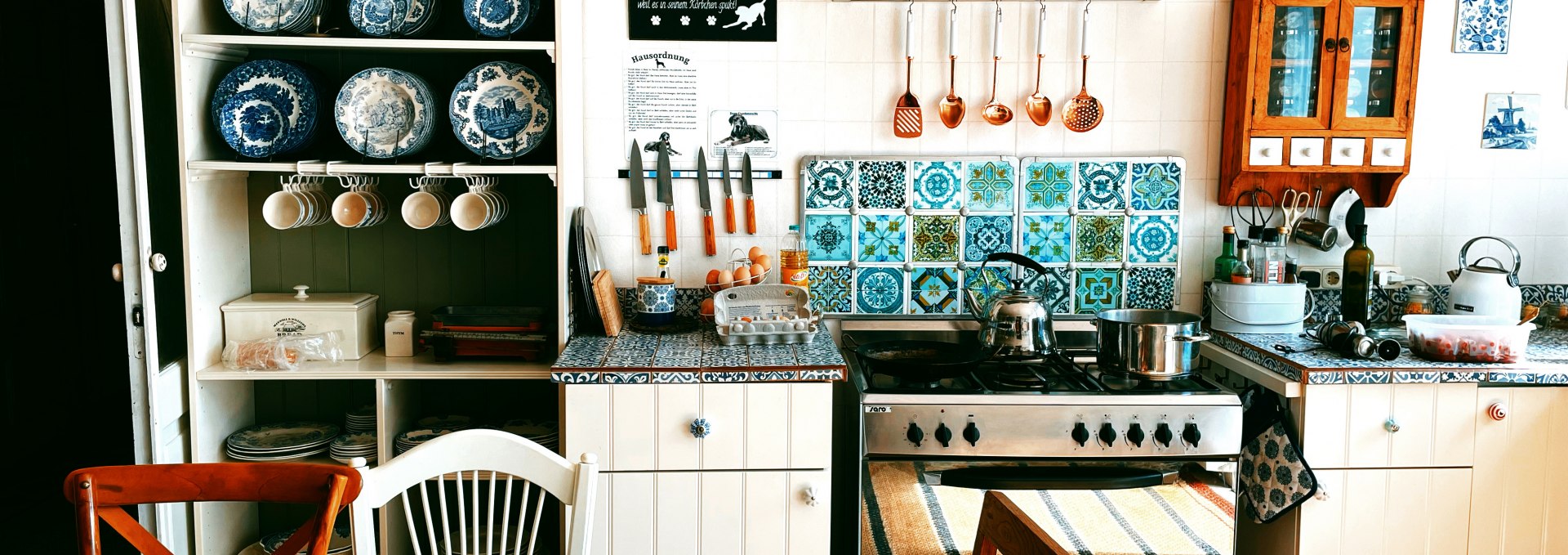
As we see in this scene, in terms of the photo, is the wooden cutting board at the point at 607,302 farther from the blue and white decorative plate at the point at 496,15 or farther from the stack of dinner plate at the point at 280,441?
the stack of dinner plate at the point at 280,441

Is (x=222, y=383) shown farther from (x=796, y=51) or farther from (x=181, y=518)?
(x=796, y=51)

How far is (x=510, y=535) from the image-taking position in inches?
116

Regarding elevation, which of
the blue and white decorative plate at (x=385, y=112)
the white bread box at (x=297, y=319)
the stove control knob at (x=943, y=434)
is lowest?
the stove control knob at (x=943, y=434)

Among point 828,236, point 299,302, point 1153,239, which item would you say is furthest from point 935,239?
point 299,302

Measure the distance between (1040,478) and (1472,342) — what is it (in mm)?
1044

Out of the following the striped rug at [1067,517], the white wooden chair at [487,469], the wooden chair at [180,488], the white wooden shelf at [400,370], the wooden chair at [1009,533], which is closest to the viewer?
the wooden chair at [1009,533]

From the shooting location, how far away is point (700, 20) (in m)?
2.76

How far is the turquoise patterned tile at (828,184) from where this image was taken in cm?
280

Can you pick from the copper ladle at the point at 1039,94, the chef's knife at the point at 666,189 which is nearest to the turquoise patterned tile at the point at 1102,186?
the copper ladle at the point at 1039,94

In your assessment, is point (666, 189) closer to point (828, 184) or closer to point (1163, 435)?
point (828, 184)

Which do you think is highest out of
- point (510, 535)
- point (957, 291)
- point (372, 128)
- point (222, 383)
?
point (372, 128)

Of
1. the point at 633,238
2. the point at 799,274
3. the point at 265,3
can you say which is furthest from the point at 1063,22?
the point at 265,3

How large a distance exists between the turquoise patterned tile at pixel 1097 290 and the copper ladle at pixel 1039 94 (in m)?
0.44

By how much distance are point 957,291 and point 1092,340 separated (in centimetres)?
40
